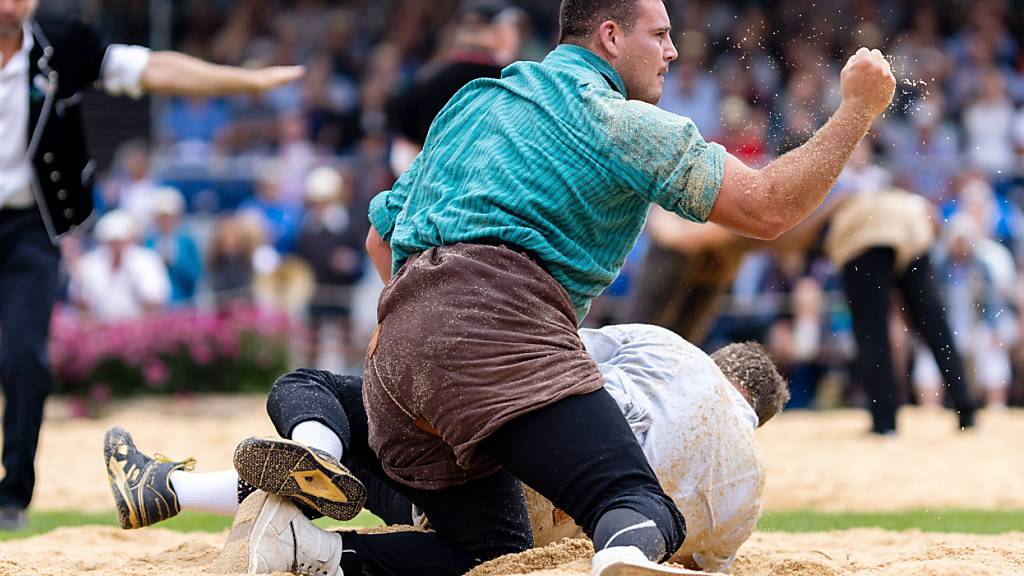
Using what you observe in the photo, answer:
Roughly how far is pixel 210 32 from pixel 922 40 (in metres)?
9.68

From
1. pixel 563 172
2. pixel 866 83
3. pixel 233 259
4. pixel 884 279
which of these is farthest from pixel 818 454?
pixel 233 259

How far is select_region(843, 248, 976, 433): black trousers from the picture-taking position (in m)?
9.04

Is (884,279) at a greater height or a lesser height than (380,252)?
Answer: lesser

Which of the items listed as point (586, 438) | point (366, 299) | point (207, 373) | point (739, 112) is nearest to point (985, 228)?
point (739, 112)

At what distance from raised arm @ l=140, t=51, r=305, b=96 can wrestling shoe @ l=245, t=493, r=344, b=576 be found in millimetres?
2565

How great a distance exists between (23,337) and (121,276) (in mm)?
8058

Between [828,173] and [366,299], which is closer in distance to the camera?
[828,173]

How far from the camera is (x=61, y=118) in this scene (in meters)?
6.41

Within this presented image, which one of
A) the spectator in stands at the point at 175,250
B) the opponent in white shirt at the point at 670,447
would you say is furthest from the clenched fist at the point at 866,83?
the spectator in stands at the point at 175,250

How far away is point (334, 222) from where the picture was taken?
14.7 metres

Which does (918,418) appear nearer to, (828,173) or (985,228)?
(985,228)

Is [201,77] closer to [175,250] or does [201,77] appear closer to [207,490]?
[207,490]

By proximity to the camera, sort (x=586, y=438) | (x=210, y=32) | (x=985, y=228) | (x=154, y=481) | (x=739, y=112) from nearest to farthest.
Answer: (x=586, y=438) < (x=154, y=481) < (x=739, y=112) < (x=985, y=228) < (x=210, y=32)

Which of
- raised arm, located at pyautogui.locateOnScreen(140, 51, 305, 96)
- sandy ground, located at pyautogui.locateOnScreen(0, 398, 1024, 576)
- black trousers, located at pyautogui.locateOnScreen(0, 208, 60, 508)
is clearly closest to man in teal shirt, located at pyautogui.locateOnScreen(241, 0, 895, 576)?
sandy ground, located at pyautogui.locateOnScreen(0, 398, 1024, 576)
